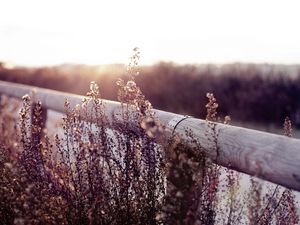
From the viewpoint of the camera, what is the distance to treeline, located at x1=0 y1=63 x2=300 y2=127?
14.5m

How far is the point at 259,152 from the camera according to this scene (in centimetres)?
249

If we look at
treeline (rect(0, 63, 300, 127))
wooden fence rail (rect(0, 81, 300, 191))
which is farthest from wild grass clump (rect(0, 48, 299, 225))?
treeline (rect(0, 63, 300, 127))

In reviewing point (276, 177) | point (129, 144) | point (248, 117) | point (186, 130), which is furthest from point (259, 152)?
point (248, 117)

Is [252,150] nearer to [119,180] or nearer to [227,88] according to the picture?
[119,180]

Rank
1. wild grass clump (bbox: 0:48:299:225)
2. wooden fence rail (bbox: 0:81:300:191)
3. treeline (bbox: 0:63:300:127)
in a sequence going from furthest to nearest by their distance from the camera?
treeline (bbox: 0:63:300:127), wild grass clump (bbox: 0:48:299:225), wooden fence rail (bbox: 0:81:300:191)

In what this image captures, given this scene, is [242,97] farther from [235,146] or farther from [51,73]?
[235,146]

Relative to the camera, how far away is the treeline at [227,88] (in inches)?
569

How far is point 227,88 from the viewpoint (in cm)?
1552

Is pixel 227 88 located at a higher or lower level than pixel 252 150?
lower

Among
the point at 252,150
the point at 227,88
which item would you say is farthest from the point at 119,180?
the point at 227,88

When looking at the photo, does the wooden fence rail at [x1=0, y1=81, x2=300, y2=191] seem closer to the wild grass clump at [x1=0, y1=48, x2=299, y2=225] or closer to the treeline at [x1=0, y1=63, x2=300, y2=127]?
the wild grass clump at [x1=0, y1=48, x2=299, y2=225]

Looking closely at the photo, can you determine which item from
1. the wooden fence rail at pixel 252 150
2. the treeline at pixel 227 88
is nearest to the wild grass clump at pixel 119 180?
the wooden fence rail at pixel 252 150

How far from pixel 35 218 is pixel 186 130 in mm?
857

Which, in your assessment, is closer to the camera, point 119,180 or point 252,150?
point 252,150
